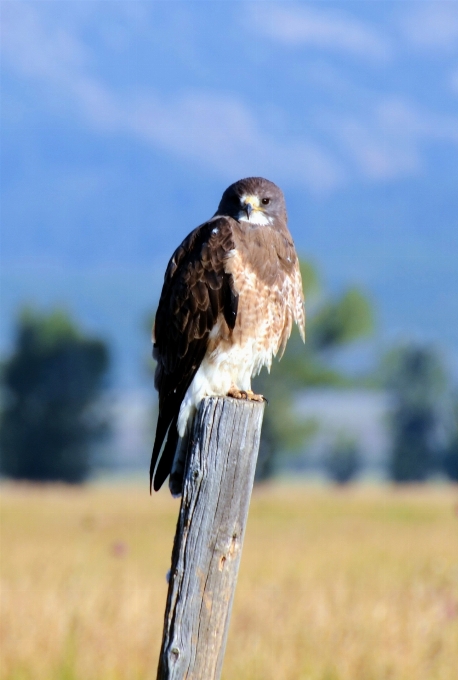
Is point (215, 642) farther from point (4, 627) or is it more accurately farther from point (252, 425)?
point (4, 627)

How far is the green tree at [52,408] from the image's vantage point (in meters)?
56.7

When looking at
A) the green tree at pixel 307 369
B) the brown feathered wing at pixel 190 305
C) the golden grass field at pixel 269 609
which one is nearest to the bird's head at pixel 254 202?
the brown feathered wing at pixel 190 305

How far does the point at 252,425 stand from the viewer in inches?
175

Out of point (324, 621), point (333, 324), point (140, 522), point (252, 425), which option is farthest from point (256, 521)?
point (333, 324)

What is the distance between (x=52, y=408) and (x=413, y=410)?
75.8ft

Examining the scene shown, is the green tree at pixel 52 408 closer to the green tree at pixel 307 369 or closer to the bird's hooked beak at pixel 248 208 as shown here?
the green tree at pixel 307 369

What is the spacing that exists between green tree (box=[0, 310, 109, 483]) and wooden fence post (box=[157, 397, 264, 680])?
2076 inches

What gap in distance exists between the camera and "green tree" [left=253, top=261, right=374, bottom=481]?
48.9m

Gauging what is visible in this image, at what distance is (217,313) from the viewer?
5.73m

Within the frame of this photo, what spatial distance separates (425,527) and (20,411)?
141 feet

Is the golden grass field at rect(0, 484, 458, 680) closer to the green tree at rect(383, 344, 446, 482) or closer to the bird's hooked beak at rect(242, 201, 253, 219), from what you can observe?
the bird's hooked beak at rect(242, 201, 253, 219)

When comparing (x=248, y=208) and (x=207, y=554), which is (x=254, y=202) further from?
(x=207, y=554)

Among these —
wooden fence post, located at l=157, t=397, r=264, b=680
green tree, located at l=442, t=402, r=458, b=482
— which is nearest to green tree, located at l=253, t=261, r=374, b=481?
green tree, located at l=442, t=402, r=458, b=482

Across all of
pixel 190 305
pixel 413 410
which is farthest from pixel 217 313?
pixel 413 410
